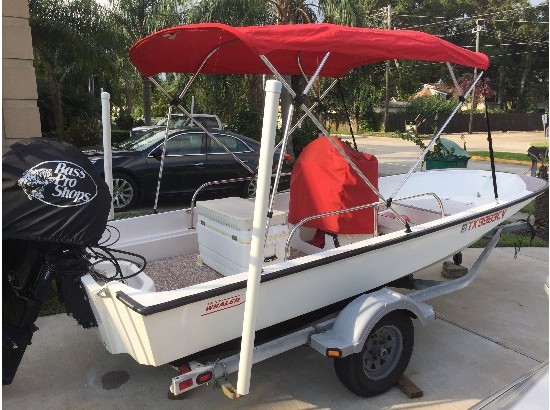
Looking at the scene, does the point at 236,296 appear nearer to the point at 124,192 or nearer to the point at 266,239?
the point at 266,239

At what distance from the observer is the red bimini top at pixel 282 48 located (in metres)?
3.51

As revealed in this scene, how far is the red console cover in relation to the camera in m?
4.54

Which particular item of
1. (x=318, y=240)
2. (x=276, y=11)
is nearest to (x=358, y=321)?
(x=318, y=240)

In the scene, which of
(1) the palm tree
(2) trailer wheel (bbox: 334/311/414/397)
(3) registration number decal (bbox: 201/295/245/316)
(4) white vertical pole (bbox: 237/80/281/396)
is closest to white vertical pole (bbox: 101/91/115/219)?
(3) registration number decal (bbox: 201/295/245/316)

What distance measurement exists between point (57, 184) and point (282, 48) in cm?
172

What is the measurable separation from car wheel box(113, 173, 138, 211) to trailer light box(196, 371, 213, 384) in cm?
654

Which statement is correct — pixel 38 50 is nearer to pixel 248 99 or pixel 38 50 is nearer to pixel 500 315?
pixel 248 99

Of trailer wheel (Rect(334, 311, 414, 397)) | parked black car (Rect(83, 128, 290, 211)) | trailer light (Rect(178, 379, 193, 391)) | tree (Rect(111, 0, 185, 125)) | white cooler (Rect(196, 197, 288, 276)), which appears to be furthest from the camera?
tree (Rect(111, 0, 185, 125))

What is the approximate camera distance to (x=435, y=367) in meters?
4.26

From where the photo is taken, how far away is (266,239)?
156 inches

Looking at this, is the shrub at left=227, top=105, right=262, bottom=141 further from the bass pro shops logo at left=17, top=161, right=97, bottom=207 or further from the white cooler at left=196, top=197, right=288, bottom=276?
the bass pro shops logo at left=17, top=161, right=97, bottom=207

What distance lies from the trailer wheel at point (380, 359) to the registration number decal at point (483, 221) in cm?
140

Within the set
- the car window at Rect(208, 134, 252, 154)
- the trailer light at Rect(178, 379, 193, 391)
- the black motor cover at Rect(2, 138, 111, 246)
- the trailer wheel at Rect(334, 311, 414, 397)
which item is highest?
the black motor cover at Rect(2, 138, 111, 246)

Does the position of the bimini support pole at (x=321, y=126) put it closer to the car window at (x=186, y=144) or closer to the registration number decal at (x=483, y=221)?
the registration number decal at (x=483, y=221)
